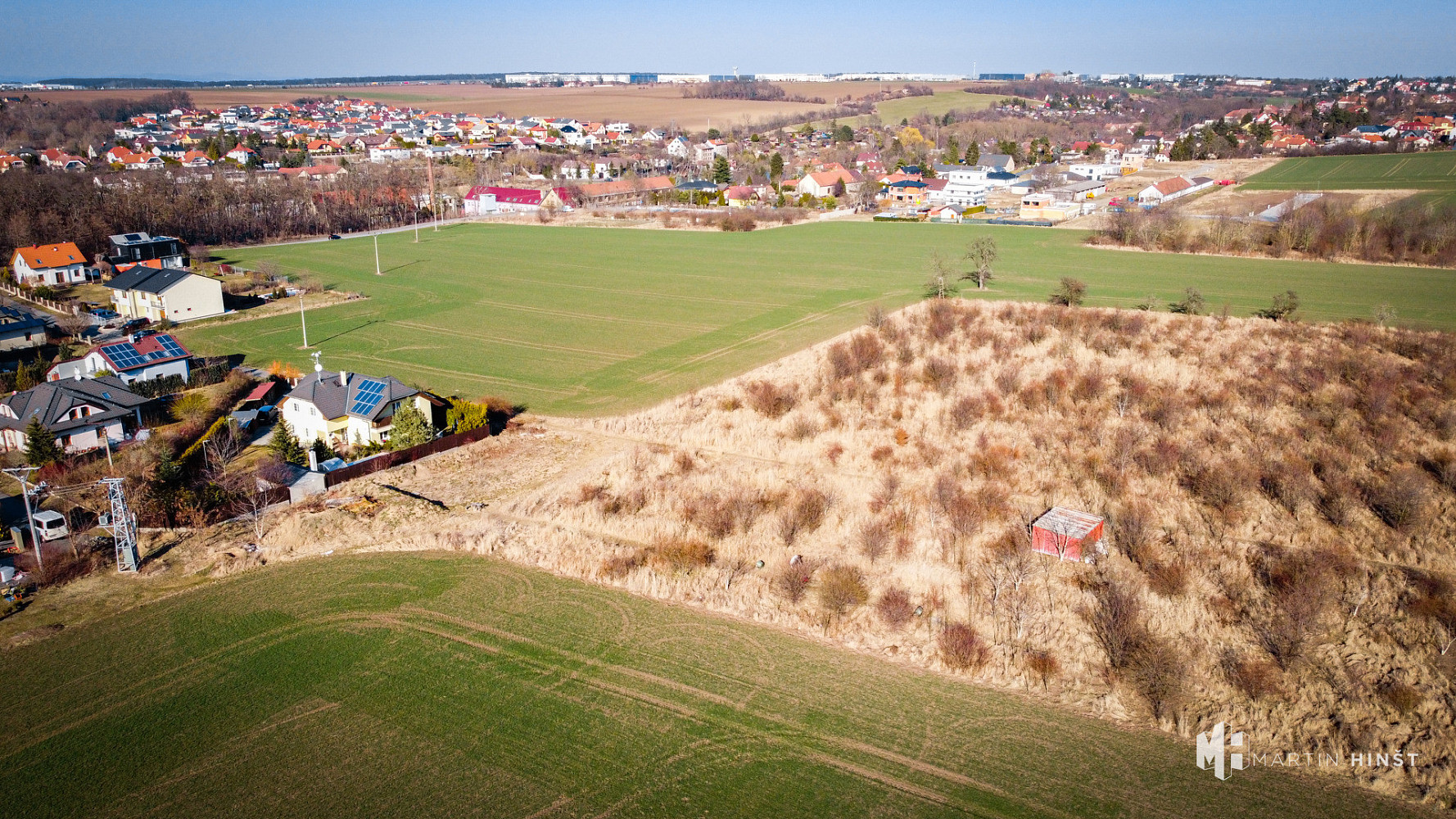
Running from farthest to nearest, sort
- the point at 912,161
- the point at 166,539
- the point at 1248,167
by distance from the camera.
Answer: the point at 912,161, the point at 1248,167, the point at 166,539

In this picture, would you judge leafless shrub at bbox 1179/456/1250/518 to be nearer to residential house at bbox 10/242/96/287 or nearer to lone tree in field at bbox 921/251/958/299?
lone tree in field at bbox 921/251/958/299

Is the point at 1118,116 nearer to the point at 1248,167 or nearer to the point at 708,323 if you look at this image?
the point at 1248,167

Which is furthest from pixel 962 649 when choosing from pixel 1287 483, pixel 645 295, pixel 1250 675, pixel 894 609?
pixel 645 295

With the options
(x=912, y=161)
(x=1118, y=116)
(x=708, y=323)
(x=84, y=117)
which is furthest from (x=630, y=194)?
(x=1118, y=116)

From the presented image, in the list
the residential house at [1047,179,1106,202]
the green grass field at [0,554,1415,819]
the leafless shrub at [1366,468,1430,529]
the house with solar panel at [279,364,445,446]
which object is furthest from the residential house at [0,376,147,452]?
the residential house at [1047,179,1106,202]

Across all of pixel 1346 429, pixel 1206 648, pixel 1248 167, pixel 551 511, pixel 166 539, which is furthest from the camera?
pixel 1248 167

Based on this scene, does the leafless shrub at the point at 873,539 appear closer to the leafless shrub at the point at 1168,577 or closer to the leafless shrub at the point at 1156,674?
the leafless shrub at the point at 1168,577

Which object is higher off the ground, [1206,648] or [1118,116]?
[1118,116]

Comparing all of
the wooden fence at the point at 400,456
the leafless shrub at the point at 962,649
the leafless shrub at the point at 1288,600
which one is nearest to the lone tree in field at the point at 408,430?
the wooden fence at the point at 400,456
